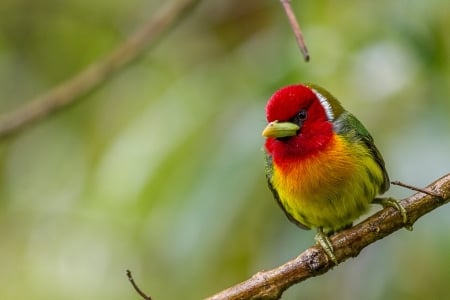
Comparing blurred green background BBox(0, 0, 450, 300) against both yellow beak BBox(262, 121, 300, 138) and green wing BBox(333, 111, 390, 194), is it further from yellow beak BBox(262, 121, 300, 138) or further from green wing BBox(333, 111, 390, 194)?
yellow beak BBox(262, 121, 300, 138)

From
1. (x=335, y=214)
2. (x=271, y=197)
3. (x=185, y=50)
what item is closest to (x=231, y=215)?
(x=271, y=197)

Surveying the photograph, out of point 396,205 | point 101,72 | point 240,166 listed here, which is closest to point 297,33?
point 396,205

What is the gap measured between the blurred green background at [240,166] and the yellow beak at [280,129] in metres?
0.28

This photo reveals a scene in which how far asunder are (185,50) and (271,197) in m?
2.04

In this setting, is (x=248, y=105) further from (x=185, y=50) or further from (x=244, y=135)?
(x=185, y=50)

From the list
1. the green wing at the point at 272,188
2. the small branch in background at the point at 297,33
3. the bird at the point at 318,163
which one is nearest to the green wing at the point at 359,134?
the bird at the point at 318,163

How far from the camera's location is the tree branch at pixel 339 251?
2.44 m

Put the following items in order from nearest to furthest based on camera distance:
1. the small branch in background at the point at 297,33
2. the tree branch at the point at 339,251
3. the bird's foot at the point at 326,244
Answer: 1. the small branch in background at the point at 297,33
2. the tree branch at the point at 339,251
3. the bird's foot at the point at 326,244

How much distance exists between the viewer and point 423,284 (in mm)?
3020

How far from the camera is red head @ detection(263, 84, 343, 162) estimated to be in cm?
279

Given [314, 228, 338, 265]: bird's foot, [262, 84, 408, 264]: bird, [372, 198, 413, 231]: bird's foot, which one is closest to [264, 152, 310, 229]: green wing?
[262, 84, 408, 264]: bird

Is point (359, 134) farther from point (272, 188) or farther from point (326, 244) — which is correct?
point (326, 244)

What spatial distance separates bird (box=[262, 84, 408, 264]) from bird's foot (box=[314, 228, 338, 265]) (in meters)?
0.01

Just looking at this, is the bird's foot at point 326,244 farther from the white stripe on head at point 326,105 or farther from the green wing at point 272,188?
the white stripe on head at point 326,105
